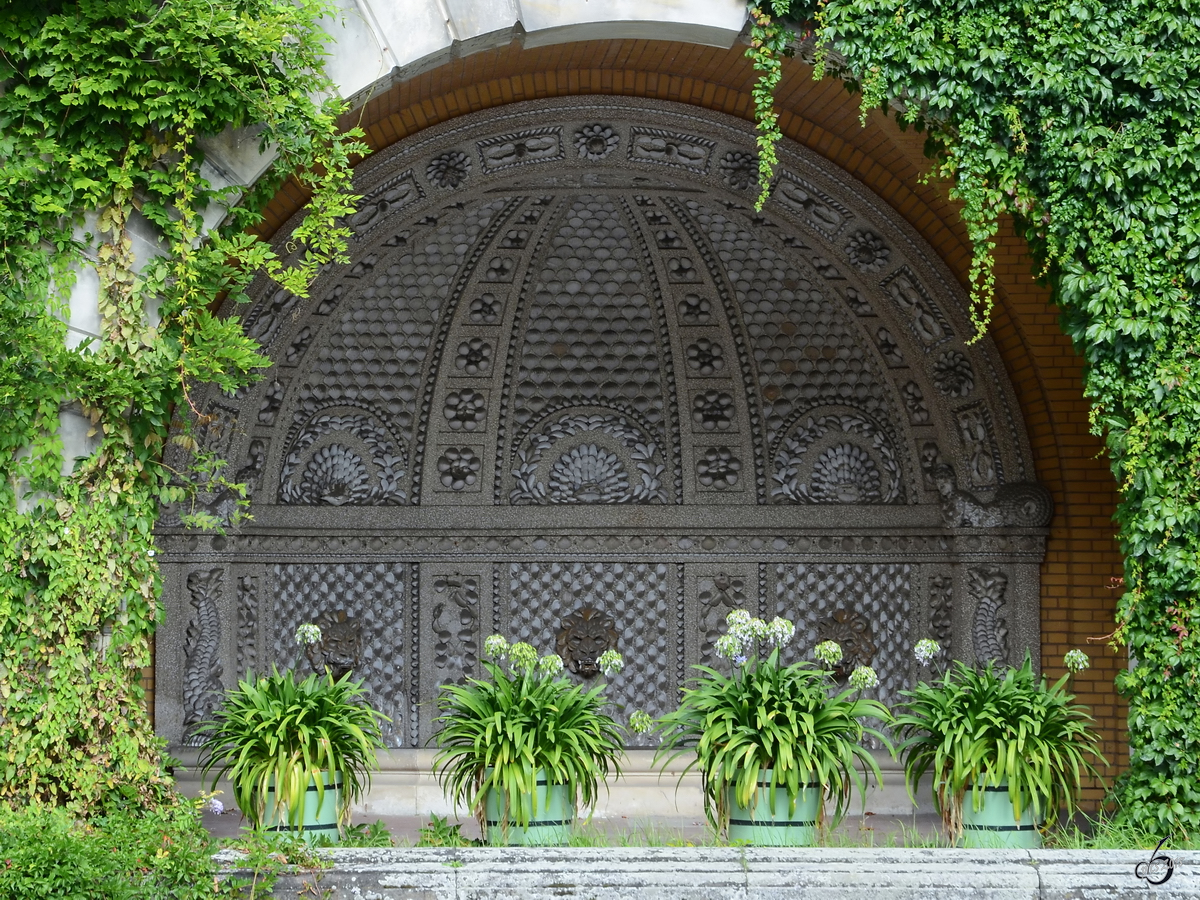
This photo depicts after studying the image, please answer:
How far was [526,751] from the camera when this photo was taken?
223 inches

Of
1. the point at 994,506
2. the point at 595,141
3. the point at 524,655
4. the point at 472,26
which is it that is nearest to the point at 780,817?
the point at 524,655

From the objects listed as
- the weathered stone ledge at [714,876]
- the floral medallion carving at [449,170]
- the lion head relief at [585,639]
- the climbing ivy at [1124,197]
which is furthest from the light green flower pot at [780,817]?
the floral medallion carving at [449,170]

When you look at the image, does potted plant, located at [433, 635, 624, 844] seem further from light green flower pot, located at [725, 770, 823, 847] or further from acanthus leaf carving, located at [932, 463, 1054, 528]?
acanthus leaf carving, located at [932, 463, 1054, 528]

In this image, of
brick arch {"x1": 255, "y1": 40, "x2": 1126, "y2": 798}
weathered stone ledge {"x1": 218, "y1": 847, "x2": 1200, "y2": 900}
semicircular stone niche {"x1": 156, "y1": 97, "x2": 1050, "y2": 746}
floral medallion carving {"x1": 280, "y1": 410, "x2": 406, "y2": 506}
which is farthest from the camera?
floral medallion carving {"x1": 280, "y1": 410, "x2": 406, "y2": 506}

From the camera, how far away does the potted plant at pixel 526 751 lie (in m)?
5.73

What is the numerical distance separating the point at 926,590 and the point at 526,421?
3.02m

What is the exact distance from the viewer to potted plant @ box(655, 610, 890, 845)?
5754 mm

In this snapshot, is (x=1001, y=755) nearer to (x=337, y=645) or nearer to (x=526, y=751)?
(x=526, y=751)

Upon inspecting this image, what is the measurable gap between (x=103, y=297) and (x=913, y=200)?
4808 millimetres

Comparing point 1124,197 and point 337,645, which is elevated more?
point 1124,197

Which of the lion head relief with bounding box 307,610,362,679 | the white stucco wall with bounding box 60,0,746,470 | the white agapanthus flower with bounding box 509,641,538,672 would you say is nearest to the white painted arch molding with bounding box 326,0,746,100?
the white stucco wall with bounding box 60,0,746,470

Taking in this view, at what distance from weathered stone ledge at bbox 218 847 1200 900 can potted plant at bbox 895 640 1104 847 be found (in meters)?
0.63

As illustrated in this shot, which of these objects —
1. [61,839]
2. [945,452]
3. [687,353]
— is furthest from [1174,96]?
[61,839]

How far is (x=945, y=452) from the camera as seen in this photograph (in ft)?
27.7
